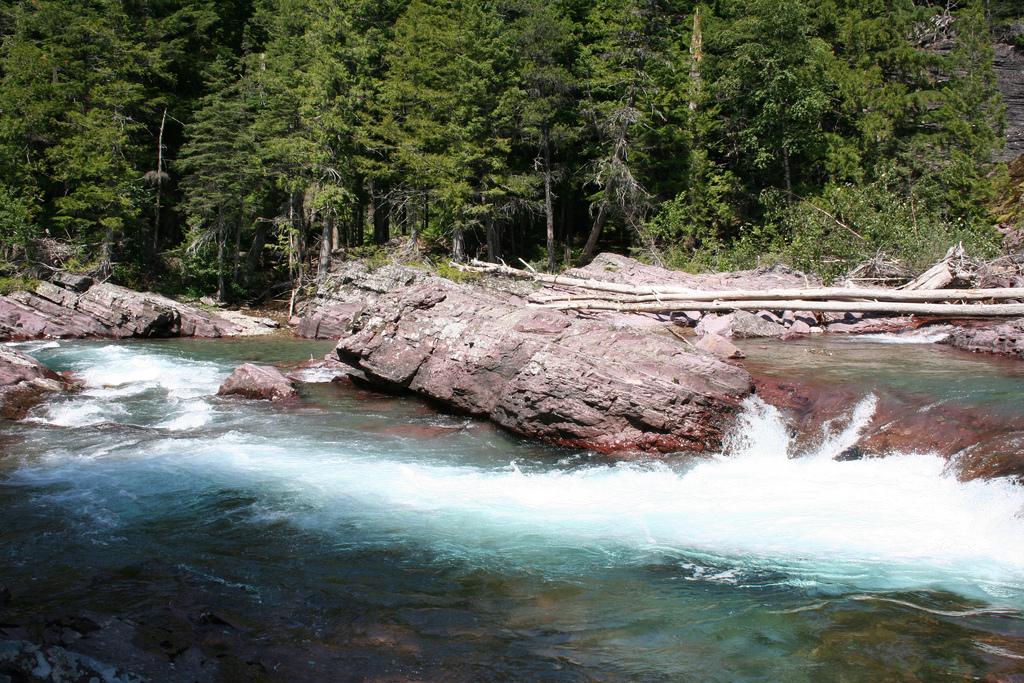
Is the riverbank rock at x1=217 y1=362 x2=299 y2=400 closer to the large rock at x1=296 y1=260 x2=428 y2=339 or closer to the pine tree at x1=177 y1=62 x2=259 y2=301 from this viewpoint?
the large rock at x1=296 y1=260 x2=428 y2=339

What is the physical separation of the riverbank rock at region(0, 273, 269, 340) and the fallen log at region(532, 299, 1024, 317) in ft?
47.3

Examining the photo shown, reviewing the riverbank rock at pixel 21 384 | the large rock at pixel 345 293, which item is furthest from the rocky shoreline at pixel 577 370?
the large rock at pixel 345 293

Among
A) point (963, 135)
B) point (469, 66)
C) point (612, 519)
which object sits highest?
point (469, 66)

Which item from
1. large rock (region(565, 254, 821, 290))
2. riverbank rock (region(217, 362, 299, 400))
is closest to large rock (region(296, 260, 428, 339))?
large rock (region(565, 254, 821, 290))

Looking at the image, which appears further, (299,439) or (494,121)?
(494,121)

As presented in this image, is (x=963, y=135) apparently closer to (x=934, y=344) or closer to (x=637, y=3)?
(x=637, y=3)

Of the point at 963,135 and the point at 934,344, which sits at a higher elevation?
the point at 963,135

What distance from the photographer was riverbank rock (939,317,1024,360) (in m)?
13.0

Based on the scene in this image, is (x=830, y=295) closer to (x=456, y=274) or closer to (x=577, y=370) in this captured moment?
(x=577, y=370)

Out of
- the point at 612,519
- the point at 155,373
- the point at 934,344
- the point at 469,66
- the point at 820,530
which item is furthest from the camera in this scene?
the point at 469,66

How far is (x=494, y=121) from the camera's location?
92.2 ft

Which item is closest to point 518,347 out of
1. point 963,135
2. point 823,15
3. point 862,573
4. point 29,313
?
point 862,573

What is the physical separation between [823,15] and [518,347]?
30.6m

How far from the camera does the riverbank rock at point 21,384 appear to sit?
1227cm
